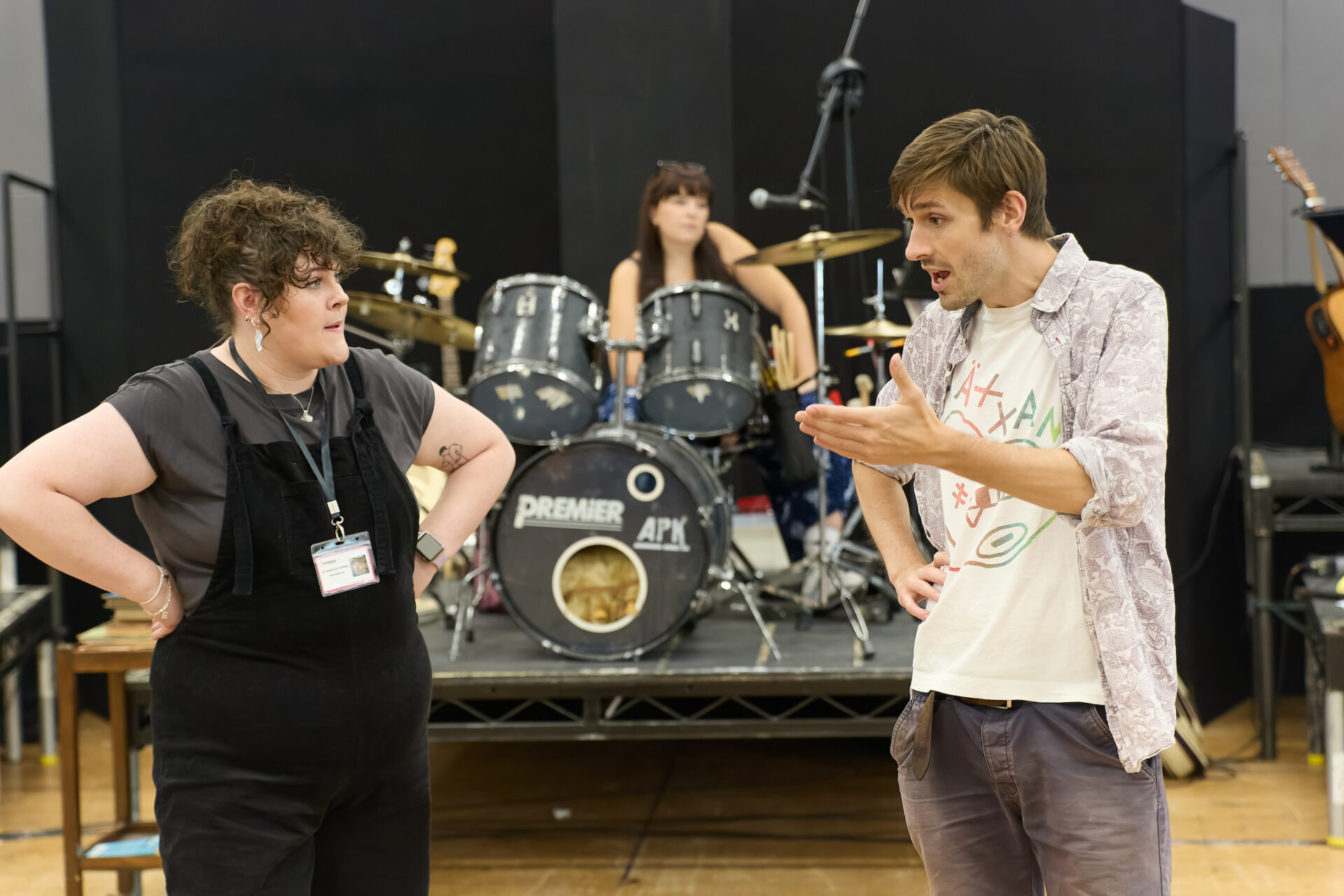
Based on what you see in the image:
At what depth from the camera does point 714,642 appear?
13.0 feet

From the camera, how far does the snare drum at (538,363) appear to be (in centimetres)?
379

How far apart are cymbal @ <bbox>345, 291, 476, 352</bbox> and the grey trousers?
2988mm

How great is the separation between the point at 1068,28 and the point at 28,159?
192 inches

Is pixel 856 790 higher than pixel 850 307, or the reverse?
pixel 850 307

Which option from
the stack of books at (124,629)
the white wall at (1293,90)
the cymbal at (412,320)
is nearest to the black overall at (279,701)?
the stack of books at (124,629)

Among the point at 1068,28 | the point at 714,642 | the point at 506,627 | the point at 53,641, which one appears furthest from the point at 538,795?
the point at 1068,28

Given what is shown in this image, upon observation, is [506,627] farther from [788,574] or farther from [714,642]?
[788,574]

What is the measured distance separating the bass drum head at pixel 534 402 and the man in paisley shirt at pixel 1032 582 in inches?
85.5

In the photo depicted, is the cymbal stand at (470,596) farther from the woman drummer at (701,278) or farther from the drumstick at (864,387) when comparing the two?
the drumstick at (864,387)

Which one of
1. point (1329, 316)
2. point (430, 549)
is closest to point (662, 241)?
point (1329, 316)

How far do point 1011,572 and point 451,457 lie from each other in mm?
1007

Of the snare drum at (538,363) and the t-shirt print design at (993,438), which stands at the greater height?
the snare drum at (538,363)

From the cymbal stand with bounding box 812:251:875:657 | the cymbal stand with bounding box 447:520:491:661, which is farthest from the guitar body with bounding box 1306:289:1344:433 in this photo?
the cymbal stand with bounding box 447:520:491:661

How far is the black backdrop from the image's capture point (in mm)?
4941
